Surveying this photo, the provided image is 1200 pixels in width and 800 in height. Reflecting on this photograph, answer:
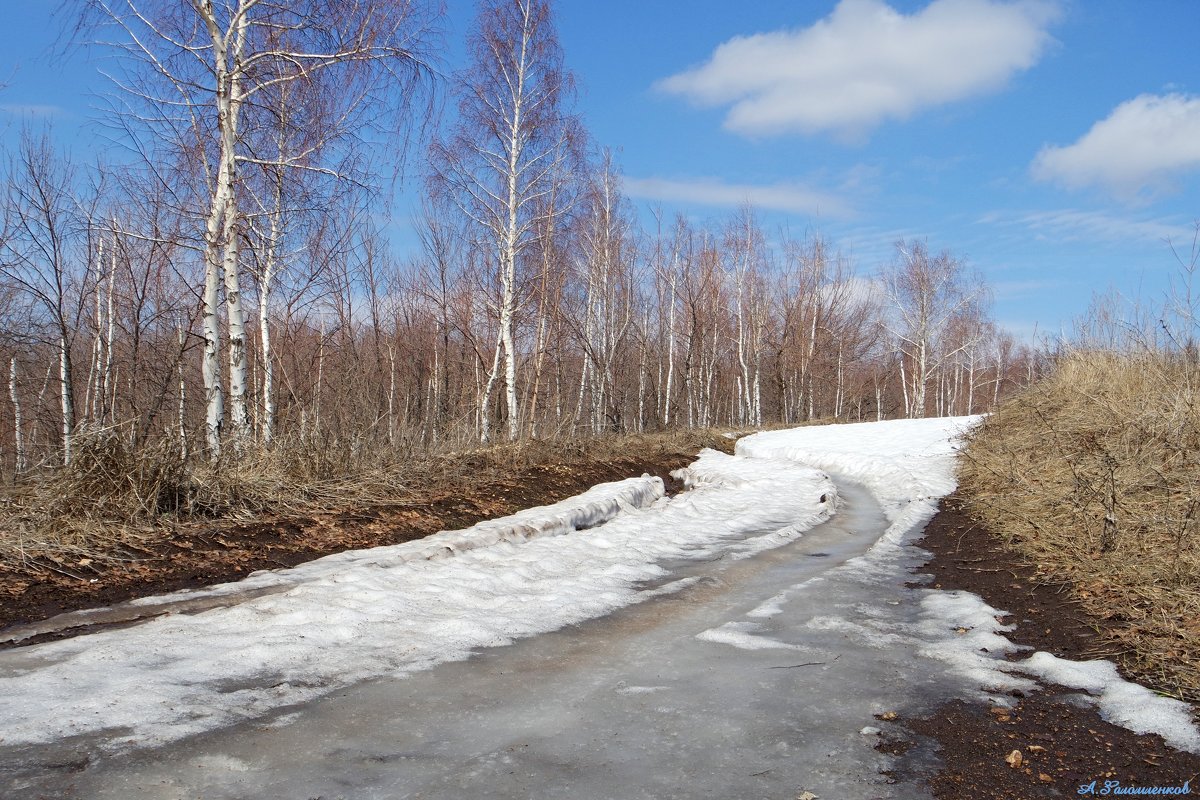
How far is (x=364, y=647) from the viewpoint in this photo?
12.6 ft

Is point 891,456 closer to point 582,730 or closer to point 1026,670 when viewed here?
point 1026,670

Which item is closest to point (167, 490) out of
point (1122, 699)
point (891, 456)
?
point (1122, 699)

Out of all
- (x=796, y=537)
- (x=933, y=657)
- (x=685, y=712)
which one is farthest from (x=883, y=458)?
(x=685, y=712)

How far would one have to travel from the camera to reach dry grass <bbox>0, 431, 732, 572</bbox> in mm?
5258

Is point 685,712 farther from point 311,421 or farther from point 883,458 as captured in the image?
point 883,458

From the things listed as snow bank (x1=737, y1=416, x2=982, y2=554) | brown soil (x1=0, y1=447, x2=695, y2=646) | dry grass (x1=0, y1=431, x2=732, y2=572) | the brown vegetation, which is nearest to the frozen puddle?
brown soil (x1=0, y1=447, x2=695, y2=646)

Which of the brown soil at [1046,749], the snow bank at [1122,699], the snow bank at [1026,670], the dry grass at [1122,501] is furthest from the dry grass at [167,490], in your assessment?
the dry grass at [1122,501]

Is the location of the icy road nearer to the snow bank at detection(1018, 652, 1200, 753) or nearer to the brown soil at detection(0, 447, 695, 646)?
the snow bank at detection(1018, 652, 1200, 753)

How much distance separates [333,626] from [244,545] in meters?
2.28

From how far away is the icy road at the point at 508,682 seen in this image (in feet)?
8.15

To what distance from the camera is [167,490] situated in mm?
6270

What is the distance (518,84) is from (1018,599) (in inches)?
600

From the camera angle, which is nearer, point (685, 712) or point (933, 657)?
point (685, 712)

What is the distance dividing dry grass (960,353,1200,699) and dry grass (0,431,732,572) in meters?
6.36
